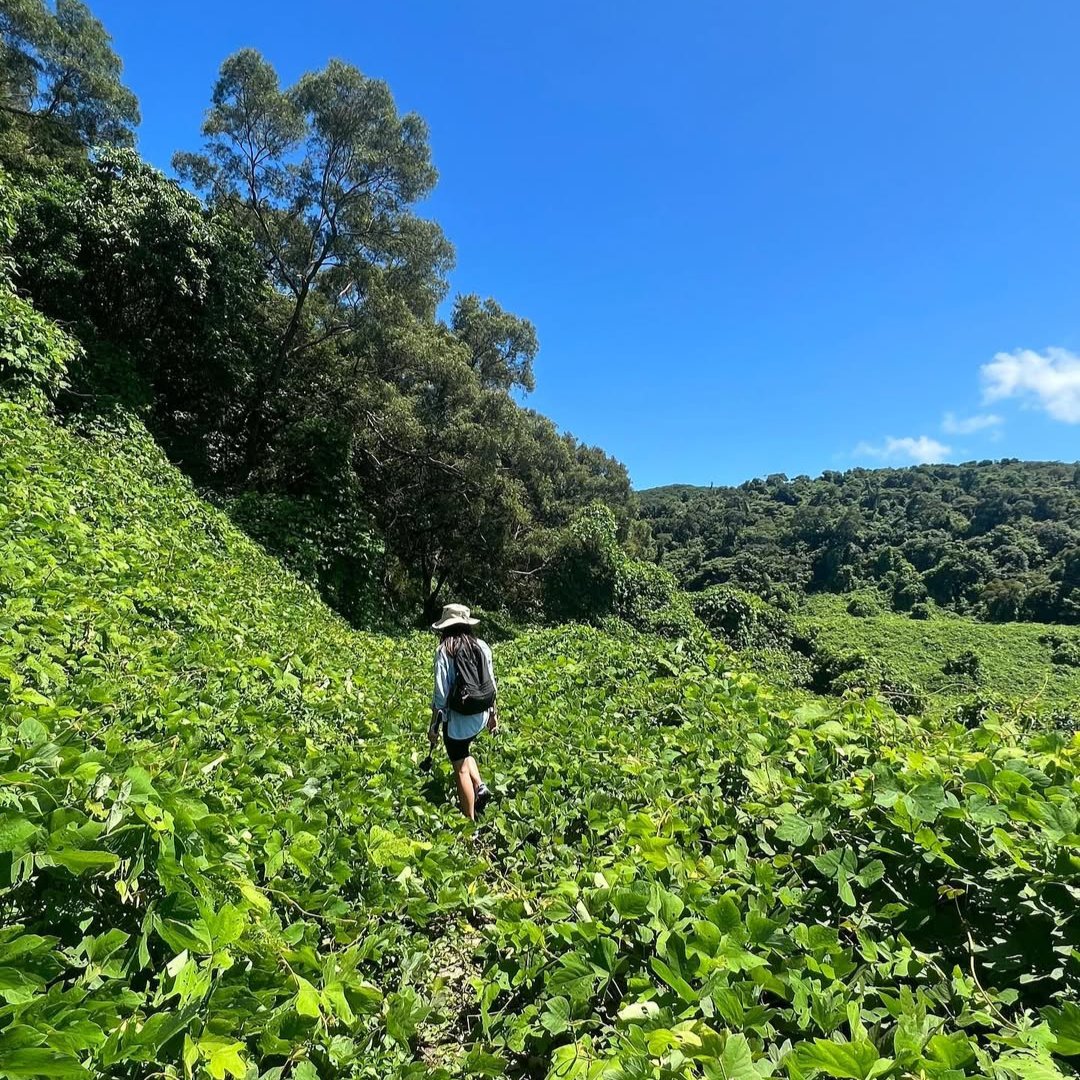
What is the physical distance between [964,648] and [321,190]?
41.0 meters

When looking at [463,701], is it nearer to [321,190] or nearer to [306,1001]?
[306,1001]

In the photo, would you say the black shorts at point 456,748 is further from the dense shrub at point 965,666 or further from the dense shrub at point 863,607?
the dense shrub at point 863,607

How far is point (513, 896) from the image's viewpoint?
246 centimetres

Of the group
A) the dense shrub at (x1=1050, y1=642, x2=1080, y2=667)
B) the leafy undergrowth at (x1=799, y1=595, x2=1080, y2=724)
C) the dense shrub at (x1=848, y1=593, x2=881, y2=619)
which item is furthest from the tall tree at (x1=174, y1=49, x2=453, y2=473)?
the dense shrub at (x1=848, y1=593, x2=881, y2=619)

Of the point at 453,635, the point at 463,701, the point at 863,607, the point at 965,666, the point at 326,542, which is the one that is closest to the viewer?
the point at 463,701

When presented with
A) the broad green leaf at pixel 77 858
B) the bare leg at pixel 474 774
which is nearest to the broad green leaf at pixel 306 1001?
the broad green leaf at pixel 77 858

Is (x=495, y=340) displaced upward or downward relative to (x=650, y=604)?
upward

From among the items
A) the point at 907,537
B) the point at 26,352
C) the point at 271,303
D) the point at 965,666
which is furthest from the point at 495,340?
the point at 907,537

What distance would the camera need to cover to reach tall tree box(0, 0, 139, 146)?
14.5 metres

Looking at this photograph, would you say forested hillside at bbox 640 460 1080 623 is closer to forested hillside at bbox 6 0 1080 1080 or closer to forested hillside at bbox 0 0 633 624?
forested hillside at bbox 0 0 633 624

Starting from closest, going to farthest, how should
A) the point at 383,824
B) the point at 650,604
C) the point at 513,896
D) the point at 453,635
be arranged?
the point at 513,896 → the point at 383,824 → the point at 453,635 → the point at 650,604

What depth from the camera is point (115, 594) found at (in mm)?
4543

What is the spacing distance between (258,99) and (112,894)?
16407 mm

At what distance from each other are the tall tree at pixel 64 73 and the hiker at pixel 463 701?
16383mm
